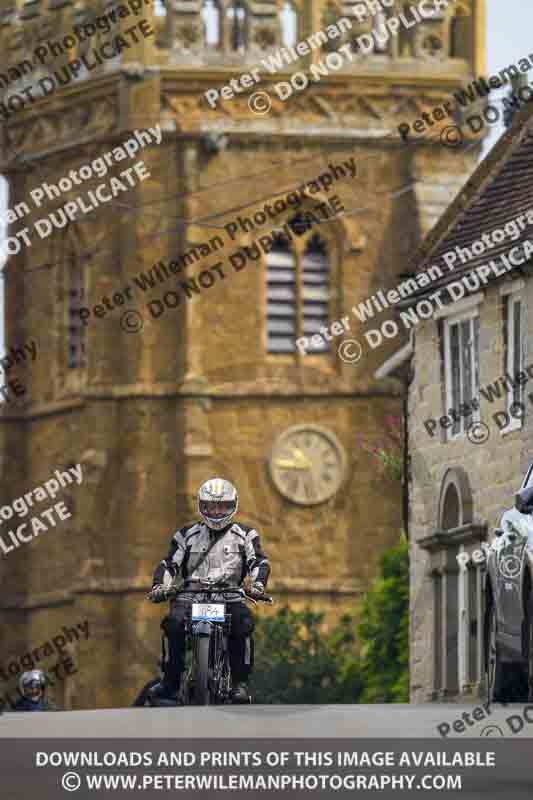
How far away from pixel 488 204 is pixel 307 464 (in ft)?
97.9

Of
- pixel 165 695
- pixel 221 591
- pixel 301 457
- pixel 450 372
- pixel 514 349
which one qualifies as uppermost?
pixel 301 457

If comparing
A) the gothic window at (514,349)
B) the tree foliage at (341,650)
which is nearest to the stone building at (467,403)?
the gothic window at (514,349)

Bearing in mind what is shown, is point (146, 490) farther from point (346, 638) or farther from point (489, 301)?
point (489, 301)

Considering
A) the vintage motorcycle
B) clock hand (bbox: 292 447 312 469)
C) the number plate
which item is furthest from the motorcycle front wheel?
clock hand (bbox: 292 447 312 469)

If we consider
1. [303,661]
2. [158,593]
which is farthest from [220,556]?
[303,661]

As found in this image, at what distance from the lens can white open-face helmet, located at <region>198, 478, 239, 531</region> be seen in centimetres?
2083

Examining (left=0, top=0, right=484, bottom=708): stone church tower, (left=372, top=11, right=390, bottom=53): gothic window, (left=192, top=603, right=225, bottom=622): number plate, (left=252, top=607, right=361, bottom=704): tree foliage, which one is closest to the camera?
(left=192, top=603, right=225, bottom=622): number plate

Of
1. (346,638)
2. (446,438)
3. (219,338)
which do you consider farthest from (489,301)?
(219,338)

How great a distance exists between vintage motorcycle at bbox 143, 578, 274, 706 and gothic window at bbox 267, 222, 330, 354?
4840 cm

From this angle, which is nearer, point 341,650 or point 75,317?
point 341,650

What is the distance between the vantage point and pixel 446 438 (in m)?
39.2

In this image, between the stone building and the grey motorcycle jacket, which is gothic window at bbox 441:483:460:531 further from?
the grey motorcycle jacket

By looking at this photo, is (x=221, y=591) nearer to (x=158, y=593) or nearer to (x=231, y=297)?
(x=158, y=593)

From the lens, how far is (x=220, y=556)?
68.7 ft
